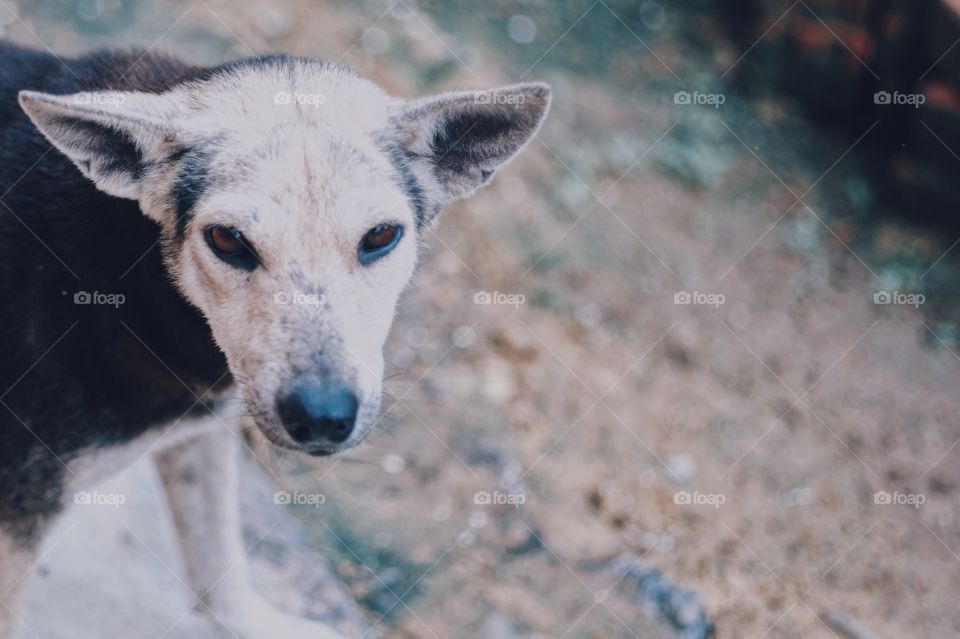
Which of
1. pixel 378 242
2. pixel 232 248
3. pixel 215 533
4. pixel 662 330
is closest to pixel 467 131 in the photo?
pixel 378 242

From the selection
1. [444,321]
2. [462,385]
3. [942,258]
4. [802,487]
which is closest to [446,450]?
[462,385]

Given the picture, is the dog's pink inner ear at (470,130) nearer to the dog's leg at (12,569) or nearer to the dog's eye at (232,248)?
the dog's eye at (232,248)

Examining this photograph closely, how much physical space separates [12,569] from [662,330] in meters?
4.15

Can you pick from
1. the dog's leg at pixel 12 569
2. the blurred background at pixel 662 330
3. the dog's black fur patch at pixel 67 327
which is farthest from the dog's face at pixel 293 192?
the blurred background at pixel 662 330

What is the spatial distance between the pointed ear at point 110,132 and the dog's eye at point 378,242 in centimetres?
68

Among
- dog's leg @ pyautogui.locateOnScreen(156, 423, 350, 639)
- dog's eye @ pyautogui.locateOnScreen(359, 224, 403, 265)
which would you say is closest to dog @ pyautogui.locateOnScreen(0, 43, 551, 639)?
dog's eye @ pyautogui.locateOnScreen(359, 224, 403, 265)

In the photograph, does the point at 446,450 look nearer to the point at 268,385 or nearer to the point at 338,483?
the point at 338,483

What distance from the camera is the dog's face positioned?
2758 millimetres

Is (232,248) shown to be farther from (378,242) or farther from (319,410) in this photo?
(319,410)

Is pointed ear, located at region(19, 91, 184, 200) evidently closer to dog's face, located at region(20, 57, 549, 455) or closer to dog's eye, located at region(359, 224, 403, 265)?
dog's face, located at region(20, 57, 549, 455)

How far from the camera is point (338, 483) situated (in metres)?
4.82

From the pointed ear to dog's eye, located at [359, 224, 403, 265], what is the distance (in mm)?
683

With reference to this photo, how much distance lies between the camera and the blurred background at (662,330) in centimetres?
471

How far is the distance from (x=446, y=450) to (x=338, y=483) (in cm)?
64
